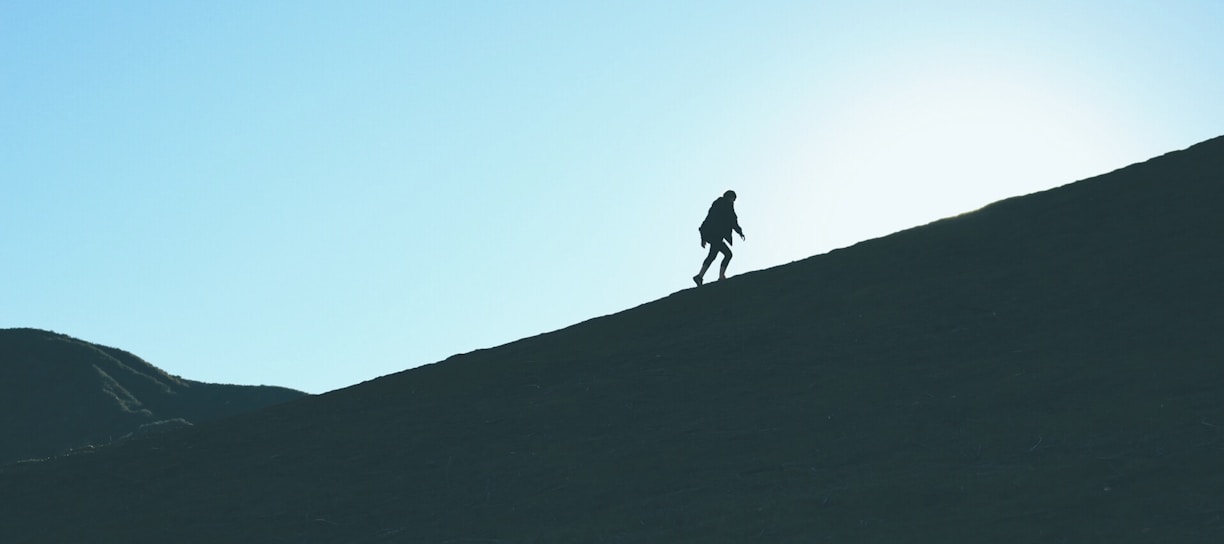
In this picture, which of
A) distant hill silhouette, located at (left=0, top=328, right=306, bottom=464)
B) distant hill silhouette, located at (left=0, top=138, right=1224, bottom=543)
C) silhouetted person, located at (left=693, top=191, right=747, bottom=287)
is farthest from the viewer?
distant hill silhouette, located at (left=0, top=328, right=306, bottom=464)

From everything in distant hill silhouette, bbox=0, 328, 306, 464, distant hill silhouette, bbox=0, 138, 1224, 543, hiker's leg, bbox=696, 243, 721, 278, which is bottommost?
distant hill silhouette, bbox=0, 138, 1224, 543

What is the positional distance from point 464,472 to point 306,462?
3.37m

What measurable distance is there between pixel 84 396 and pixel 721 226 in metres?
46.1

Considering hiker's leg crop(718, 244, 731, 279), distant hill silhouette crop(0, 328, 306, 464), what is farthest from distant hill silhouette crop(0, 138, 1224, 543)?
distant hill silhouette crop(0, 328, 306, 464)

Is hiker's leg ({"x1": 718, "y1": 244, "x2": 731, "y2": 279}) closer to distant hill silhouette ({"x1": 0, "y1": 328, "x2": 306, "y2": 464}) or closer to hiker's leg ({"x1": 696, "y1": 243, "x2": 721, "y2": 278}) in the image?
hiker's leg ({"x1": 696, "y1": 243, "x2": 721, "y2": 278})

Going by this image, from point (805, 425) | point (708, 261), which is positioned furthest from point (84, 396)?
point (805, 425)

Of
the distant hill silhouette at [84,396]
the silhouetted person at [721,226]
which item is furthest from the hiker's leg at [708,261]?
the distant hill silhouette at [84,396]

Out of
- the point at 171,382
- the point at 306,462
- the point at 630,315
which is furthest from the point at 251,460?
the point at 171,382

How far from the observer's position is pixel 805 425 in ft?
64.3

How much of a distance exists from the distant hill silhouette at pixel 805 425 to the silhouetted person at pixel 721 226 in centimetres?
98

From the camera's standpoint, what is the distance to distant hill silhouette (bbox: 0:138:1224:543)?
52.5 ft

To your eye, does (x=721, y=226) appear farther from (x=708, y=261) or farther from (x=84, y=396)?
(x=84, y=396)

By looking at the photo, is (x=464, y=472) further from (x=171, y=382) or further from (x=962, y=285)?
(x=171, y=382)

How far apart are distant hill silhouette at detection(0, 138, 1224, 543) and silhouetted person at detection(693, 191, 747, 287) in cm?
98
